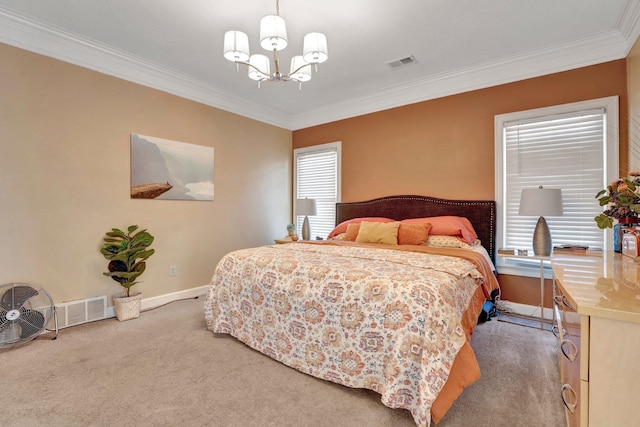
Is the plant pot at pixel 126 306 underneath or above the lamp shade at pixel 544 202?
underneath

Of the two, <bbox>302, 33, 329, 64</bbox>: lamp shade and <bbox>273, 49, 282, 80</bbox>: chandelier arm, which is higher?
<bbox>302, 33, 329, 64</bbox>: lamp shade

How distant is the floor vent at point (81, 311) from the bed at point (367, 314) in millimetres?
→ 1293

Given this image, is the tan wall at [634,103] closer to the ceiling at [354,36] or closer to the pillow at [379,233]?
the ceiling at [354,36]

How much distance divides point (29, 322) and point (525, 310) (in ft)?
15.3

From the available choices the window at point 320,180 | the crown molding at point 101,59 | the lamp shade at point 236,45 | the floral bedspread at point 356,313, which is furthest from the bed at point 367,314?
the crown molding at point 101,59

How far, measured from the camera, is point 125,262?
10.2ft

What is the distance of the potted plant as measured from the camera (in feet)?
10.1

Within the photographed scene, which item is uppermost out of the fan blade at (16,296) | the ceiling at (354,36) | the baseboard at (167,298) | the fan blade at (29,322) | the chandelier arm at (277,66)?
the ceiling at (354,36)

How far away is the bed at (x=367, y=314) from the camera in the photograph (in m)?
1.59

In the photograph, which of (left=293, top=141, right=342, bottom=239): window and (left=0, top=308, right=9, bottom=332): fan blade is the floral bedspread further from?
(left=293, top=141, right=342, bottom=239): window

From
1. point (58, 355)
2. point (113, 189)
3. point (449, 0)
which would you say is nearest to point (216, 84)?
point (113, 189)

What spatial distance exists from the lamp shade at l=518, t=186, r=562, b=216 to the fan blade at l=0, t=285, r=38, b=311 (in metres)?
4.48

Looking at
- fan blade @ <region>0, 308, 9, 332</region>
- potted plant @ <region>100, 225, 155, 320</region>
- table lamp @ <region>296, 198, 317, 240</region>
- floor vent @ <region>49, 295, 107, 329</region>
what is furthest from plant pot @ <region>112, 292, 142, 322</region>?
table lamp @ <region>296, 198, 317, 240</region>

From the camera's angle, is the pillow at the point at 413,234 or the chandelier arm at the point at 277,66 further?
the pillow at the point at 413,234
